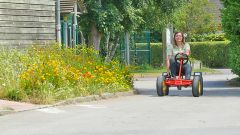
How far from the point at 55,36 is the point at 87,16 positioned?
10505 mm

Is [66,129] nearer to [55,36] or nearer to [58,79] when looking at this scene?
[58,79]

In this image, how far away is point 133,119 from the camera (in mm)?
13406

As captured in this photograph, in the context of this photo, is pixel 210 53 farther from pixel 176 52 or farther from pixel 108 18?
pixel 176 52

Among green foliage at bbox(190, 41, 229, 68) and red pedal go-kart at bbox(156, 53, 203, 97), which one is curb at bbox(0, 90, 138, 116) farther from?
green foliage at bbox(190, 41, 229, 68)

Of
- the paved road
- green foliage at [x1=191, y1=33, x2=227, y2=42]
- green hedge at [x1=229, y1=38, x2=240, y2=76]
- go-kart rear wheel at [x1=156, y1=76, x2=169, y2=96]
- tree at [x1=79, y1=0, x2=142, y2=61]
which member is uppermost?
tree at [x1=79, y1=0, x2=142, y2=61]

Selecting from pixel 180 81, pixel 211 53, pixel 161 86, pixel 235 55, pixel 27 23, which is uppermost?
pixel 27 23

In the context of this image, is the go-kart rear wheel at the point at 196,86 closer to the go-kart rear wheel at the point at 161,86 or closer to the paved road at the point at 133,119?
the go-kart rear wheel at the point at 161,86

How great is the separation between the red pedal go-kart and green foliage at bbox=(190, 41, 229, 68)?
31.1 meters

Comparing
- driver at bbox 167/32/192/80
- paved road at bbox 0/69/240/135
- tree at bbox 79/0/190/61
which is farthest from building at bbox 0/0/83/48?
tree at bbox 79/0/190/61

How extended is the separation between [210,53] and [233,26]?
27.1 meters

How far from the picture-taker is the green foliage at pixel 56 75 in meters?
17.2

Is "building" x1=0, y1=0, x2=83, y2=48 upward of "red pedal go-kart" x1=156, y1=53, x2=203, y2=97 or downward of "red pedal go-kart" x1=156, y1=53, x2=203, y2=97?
upward

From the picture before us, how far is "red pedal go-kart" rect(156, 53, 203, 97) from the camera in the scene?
19.4m

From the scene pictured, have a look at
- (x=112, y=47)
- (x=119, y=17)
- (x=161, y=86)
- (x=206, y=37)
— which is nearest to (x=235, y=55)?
(x=161, y=86)
